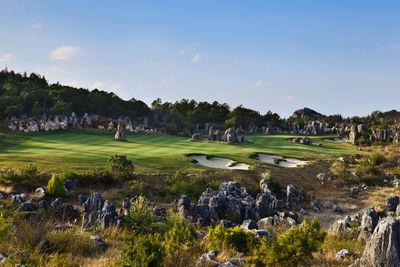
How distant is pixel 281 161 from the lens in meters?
46.8

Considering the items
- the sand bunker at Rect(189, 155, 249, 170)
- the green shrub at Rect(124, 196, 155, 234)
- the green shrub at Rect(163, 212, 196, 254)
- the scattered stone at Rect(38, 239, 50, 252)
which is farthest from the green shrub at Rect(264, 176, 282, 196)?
the scattered stone at Rect(38, 239, 50, 252)

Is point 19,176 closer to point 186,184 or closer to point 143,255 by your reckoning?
point 186,184

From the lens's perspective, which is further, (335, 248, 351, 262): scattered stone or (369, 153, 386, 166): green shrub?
(369, 153, 386, 166): green shrub

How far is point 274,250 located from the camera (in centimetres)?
1039

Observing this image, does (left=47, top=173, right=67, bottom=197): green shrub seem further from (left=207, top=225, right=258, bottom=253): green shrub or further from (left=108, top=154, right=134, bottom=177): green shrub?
(left=207, top=225, right=258, bottom=253): green shrub

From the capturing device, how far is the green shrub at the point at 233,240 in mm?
12633

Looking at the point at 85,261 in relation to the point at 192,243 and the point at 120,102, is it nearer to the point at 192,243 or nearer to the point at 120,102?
the point at 192,243

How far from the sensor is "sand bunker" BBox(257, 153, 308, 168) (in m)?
45.1

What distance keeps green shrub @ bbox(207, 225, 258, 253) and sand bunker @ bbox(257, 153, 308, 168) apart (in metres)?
32.2

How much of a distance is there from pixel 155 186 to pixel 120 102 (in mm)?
80049

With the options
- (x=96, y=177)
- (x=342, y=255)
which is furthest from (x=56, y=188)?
(x=342, y=255)

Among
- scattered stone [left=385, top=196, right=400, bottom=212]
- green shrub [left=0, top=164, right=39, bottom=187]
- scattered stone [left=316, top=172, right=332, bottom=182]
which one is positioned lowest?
scattered stone [left=385, top=196, right=400, bottom=212]

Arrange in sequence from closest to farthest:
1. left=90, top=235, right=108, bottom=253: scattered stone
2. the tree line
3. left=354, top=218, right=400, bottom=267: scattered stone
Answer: left=354, top=218, right=400, bottom=267: scattered stone, left=90, top=235, right=108, bottom=253: scattered stone, the tree line

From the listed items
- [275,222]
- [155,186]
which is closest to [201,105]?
[155,186]
